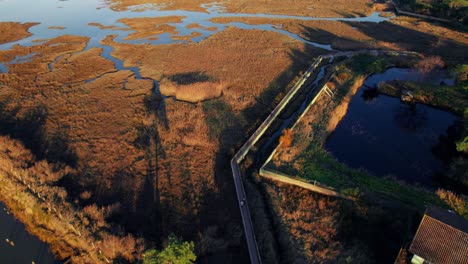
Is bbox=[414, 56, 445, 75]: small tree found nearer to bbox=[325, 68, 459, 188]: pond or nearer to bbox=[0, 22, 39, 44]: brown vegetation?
bbox=[325, 68, 459, 188]: pond

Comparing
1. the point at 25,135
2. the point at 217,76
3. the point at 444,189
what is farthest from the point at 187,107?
the point at 444,189

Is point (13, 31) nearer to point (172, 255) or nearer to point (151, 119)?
point (151, 119)

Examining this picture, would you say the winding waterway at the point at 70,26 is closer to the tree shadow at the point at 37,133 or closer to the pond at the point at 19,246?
the pond at the point at 19,246

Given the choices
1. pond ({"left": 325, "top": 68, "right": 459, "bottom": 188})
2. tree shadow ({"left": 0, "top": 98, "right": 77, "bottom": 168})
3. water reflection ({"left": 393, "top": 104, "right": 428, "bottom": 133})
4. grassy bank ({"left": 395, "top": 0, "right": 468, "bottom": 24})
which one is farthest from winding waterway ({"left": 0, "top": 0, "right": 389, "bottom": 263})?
water reflection ({"left": 393, "top": 104, "right": 428, "bottom": 133})

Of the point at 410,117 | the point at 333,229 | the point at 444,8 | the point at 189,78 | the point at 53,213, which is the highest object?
the point at 444,8

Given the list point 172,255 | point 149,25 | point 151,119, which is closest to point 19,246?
point 172,255

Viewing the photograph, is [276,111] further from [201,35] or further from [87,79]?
[201,35]
